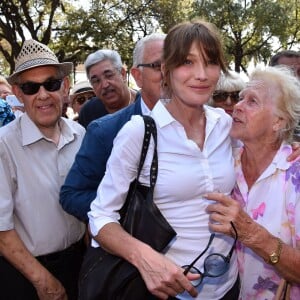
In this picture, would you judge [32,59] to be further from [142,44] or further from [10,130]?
[142,44]

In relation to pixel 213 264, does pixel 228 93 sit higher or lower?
higher

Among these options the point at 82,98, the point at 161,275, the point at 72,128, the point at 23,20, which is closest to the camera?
the point at 161,275

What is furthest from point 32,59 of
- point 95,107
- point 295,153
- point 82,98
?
point 82,98

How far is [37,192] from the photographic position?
251cm

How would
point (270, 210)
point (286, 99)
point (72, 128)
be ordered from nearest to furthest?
point (270, 210) < point (286, 99) < point (72, 128)

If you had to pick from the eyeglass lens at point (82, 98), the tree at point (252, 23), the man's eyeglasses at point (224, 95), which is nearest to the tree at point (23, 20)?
the tree at point (252, 23)

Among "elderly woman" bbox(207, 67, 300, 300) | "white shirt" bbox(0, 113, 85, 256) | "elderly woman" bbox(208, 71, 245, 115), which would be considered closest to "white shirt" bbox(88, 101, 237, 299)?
"elderly woman" bbox(207, 67, 300, 300)

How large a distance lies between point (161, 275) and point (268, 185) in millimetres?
800

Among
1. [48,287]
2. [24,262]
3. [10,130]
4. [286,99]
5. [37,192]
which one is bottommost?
[48,287]

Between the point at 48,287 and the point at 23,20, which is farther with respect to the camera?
the point at 23,20

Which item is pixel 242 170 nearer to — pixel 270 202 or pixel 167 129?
pixel 270 202

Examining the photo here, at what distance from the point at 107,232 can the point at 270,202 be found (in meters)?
0.85

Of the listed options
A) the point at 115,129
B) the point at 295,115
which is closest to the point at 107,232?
the point at 115,129

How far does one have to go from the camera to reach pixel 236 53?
82.2ft
